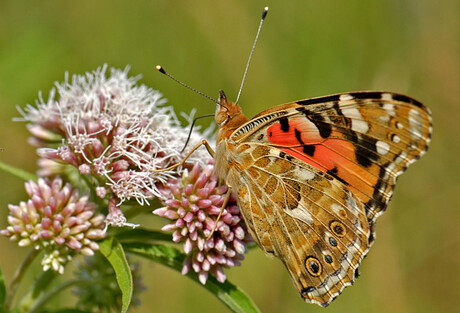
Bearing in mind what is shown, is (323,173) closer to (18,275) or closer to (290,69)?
(18,275)

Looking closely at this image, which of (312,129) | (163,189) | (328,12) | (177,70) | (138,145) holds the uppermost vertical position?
(328,12)

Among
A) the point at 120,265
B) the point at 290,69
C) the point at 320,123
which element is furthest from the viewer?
the point at 290,69

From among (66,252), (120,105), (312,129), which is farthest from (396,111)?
(66,252)

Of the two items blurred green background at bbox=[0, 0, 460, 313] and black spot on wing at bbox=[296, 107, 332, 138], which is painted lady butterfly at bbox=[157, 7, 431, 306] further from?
blurred green background at bbox=[0, 0, 460, 313]

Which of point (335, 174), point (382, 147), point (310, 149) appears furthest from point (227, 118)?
point (382, 147)

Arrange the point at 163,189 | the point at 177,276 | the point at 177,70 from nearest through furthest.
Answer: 1. the point at 163,189
2. the point at 177,276
3. the point at 177,70

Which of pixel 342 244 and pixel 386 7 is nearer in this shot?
pixel 342 244

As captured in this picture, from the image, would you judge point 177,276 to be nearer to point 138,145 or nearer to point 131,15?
point 138,145

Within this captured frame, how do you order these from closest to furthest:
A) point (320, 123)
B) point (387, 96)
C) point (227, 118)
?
1. point (387, 96)
2. point (320, 123)
3. point (227, 118)
